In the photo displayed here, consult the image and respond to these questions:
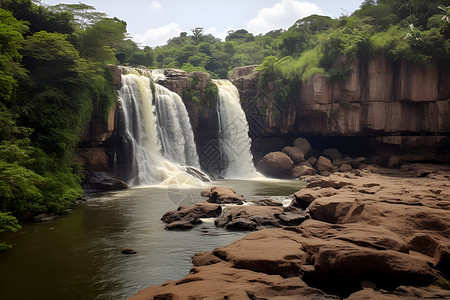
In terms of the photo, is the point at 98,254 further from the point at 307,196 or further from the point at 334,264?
the point at 307,196

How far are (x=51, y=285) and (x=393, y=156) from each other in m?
28.8

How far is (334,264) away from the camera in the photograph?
5.21 metres

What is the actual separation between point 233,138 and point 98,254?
2285 cm

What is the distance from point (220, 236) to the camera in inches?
383

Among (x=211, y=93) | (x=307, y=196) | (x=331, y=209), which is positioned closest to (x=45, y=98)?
(x=307, y=196)

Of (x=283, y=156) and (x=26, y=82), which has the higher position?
(x=26, y=82)

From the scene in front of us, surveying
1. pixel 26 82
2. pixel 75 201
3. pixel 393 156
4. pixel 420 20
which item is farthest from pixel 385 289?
pixel 420 20

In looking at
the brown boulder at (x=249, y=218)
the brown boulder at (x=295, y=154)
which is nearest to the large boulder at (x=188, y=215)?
the brown boulder at (x=249, y=218)

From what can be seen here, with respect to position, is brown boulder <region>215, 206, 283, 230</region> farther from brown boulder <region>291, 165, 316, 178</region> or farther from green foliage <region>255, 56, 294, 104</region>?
green foliage <region>255, 56, 294, 104</region>

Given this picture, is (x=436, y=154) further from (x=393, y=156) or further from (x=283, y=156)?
(x=283, y=156)

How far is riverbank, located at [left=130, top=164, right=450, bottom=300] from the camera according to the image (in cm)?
489

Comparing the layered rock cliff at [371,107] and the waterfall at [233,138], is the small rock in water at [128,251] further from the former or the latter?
the waterfall at [233,138]

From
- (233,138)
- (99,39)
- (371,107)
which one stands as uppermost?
(99,39)

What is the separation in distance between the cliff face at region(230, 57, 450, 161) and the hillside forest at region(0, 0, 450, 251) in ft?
3.26
